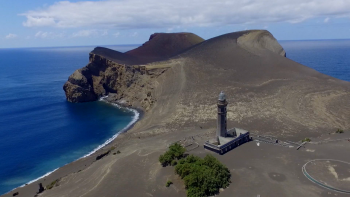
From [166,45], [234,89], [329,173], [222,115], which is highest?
[166,45]

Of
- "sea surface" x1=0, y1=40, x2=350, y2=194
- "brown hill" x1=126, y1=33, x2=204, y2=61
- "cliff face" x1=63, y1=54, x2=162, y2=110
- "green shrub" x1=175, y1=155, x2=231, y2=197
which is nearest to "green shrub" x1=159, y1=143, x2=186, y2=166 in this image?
"green shrub" x1=175, y1=155, x2=231, y2=197

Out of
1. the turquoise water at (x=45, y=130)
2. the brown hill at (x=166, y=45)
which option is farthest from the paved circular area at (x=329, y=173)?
the brown hill at (x=166, y=45)

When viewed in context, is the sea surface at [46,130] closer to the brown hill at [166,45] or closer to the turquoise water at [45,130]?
the turquoise water at [45,130]

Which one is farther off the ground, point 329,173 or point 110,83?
point 110,83

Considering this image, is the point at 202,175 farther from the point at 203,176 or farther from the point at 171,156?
the point at 171,156

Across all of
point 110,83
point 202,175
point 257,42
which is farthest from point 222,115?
point 257,42
